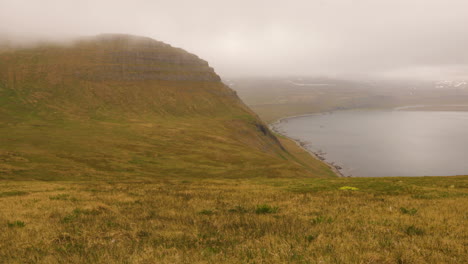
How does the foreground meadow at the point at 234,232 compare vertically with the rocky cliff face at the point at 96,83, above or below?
below

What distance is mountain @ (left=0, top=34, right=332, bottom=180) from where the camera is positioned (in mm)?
62094

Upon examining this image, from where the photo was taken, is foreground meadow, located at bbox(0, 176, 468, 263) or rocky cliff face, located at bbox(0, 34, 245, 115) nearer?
foreground meadow, located at bbox(0, 176, 468, 263)

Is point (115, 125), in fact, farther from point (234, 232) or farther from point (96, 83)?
point (234, 232)

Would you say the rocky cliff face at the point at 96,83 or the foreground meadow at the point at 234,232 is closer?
the foreground meadow at the point at 234,232

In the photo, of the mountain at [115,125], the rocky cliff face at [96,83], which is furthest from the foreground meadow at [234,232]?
the rocky cliff face at [96,83]

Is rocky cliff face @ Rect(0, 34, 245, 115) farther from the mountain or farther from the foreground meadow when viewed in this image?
the foreground meadow

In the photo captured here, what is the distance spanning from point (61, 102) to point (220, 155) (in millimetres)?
101364

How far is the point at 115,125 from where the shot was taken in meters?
117

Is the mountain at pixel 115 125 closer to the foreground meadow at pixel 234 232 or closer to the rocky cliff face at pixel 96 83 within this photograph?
the rocky cliff face at pixel 96 83

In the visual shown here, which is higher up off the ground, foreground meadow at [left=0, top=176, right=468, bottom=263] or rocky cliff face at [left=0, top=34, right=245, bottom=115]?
rocky cliff face at [left=0, top=34, right=245, bottom=115]

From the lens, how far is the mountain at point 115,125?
6209cm

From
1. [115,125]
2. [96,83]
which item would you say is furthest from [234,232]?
[96,83]

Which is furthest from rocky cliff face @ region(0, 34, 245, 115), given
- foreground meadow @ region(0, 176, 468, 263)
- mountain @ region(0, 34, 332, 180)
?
foreground meadow @ region(0, 176, 468, 263)

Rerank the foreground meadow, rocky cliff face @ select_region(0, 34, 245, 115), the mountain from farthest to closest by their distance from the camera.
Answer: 1. rocky cliff face @ select_region(0, 34, 245, 115)
2. the mountain
3. the foreground meadow
